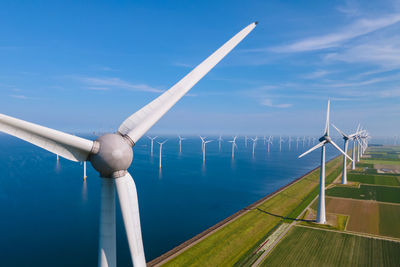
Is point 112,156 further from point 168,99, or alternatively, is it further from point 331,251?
point 331,251

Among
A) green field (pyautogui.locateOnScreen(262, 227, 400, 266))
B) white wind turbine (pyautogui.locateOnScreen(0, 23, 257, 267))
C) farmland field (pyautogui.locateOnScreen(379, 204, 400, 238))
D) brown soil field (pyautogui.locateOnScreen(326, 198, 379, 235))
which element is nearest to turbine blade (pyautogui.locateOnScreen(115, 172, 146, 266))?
white wind turbine (pyautogui.locateOnScreen(0, 23, 257, 267))

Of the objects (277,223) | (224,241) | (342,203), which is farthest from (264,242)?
(342,203)

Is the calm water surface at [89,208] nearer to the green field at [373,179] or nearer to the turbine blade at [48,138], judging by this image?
the green field at [373,179]

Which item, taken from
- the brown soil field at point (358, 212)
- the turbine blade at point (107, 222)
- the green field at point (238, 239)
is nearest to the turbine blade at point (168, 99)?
the turbine blade at point (107, 222)

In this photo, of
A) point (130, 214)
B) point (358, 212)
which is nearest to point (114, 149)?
point (130, 214)

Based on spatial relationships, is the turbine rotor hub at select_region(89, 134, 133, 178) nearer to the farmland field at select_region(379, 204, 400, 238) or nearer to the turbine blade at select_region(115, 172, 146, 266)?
the turbine blade at select_region(115, 172, 146, 266)
